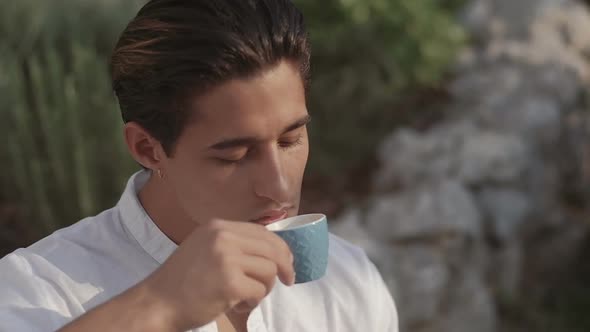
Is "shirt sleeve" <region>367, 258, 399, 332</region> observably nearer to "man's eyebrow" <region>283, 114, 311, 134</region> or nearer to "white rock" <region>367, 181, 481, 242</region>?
"man's eyebrow" <region>283, 114, 311, 134</region>

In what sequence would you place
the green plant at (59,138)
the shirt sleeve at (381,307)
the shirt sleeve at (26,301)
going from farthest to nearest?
1. the green plant at (59,138)
2. the shirt sleeve at (381,307)
3. the shirt sleeve at (26,301)

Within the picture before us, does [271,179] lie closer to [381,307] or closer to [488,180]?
[381,307]

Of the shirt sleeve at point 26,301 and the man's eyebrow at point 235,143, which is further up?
the man's eyebrow at point 235,143

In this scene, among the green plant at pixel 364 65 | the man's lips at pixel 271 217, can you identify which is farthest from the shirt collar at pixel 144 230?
the green plant at pixel 364 65

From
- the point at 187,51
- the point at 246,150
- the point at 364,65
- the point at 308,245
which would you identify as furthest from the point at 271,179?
the point at 364,65

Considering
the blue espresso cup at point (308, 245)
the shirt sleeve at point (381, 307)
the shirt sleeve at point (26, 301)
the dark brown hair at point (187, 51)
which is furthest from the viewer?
the shirt sleeve at point (381, 307)

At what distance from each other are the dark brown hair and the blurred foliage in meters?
2.46

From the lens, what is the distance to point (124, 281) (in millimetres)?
2082

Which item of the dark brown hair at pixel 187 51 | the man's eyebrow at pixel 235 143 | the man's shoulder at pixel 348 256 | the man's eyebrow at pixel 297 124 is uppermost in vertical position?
the dark brown hair at pixel 187 51

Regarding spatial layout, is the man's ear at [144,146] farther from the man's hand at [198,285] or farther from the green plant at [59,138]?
the green plant at [59,138]

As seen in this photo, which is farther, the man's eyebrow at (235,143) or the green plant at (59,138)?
the green plant at (59,138)

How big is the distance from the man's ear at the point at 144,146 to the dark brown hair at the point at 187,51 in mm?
18

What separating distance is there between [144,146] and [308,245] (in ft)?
1.86

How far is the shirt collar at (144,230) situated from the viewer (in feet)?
6.99
